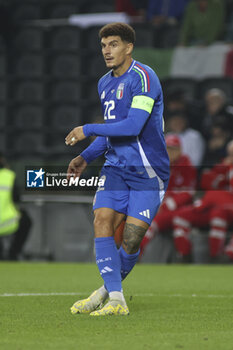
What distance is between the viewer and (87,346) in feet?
11.8

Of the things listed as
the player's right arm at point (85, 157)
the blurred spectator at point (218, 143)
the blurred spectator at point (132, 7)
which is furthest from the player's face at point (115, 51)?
the blurred spectator at point (132, 7)

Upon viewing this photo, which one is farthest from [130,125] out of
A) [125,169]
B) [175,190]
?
[175,190]

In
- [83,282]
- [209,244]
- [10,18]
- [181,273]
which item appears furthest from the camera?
[10,18]

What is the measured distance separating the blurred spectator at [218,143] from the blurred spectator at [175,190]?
18.5 inches

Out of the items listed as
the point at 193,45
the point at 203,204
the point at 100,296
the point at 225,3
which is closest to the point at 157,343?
the point at 100,296

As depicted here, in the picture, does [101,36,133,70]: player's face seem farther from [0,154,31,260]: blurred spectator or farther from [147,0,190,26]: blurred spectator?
[147,0,190,26]: blurred spectator

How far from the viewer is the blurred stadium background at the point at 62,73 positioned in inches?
524

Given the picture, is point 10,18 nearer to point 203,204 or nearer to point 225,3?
point 225,3

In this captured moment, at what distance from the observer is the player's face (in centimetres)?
502

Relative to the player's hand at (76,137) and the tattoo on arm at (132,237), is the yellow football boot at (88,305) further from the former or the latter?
the player's hand at (76,137)

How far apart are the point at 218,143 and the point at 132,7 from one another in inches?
173

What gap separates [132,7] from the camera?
→ 1482 centimetres

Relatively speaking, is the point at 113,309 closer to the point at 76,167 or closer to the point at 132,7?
the point at 76,167

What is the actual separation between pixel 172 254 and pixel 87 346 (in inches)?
301
